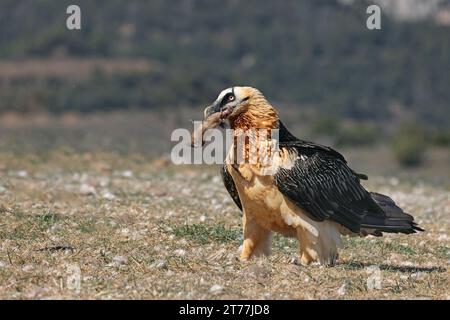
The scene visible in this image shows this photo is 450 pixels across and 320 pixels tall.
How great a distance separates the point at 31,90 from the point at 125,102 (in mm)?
5861

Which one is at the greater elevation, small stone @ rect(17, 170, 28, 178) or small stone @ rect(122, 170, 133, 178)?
small stone @ rect(17, 170, 28, 178)

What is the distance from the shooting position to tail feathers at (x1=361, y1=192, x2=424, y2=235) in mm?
9523

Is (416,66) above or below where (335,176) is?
below

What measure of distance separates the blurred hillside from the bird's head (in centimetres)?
5731

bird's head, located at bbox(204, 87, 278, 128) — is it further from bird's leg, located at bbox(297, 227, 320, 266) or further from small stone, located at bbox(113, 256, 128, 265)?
small stone, located at bbox(113, 256, 128, 265)

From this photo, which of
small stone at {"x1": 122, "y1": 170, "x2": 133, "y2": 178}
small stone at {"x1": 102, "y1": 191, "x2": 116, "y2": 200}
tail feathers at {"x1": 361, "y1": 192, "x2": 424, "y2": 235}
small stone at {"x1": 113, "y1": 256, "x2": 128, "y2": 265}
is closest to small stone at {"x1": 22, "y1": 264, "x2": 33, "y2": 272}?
small stone at {"x1": 113, "y1": 256, "x2": 128, "y2": 265}

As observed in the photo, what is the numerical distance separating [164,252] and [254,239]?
2.87ft

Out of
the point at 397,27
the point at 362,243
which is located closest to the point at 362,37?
the point at 397,27

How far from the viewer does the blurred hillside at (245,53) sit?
245ft

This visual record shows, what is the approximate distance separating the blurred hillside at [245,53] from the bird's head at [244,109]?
188 ft

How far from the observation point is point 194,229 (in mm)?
10727

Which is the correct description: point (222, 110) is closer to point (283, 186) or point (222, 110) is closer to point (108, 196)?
point (283, 186)

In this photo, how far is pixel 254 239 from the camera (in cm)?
927

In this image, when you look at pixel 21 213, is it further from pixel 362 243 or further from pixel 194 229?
pixel 362 243
